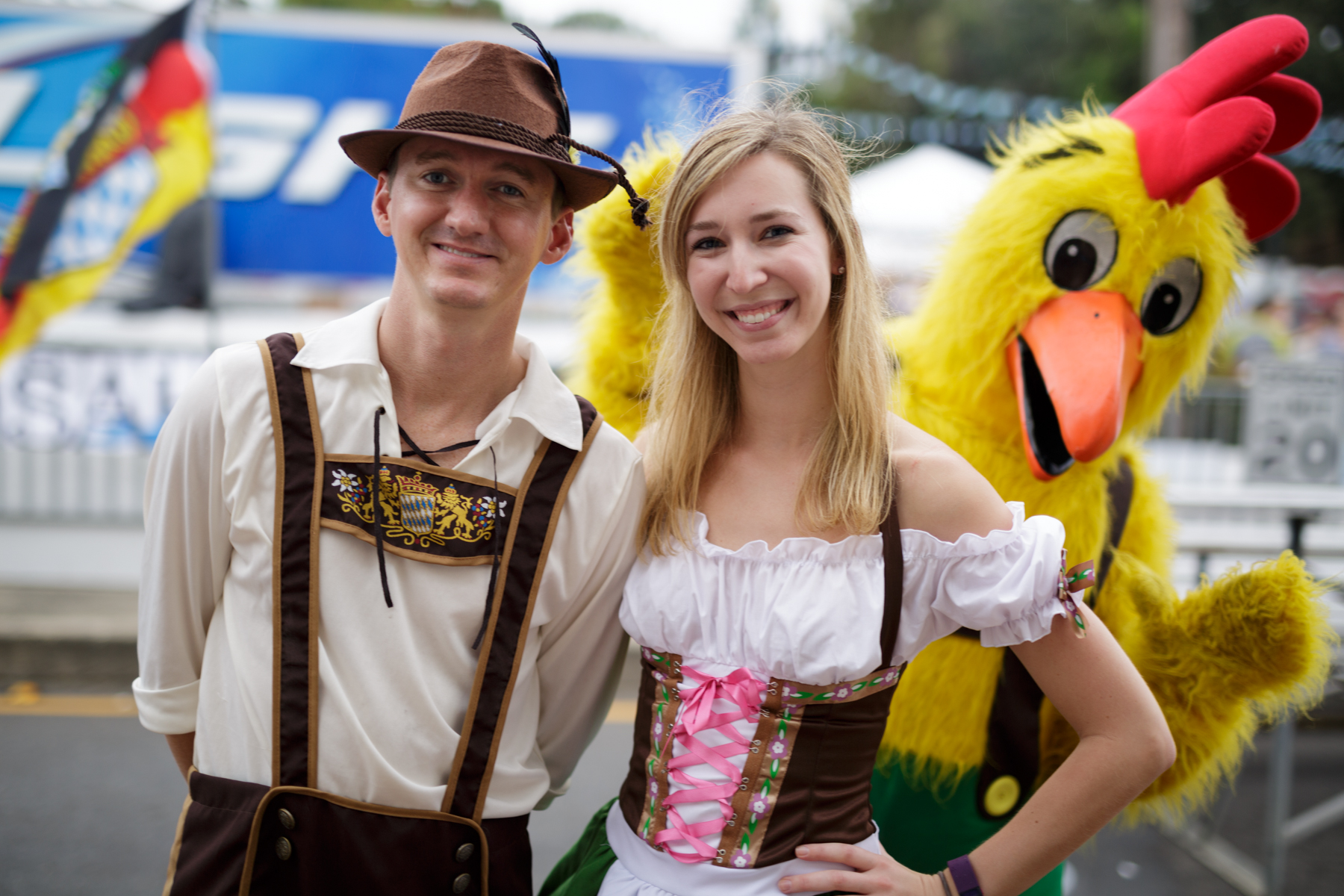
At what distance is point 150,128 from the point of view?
20.5 feet

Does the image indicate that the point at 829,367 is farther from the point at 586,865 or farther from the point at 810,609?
the point at 586,865

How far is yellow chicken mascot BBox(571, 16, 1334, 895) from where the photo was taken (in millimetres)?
2010

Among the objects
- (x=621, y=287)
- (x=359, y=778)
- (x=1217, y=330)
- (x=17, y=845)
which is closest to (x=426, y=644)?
(x=359, y=778)

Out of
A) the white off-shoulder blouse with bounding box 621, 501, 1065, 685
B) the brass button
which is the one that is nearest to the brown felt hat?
the white off-shoulder blouse with bounding box 621, 501, 1065, 685

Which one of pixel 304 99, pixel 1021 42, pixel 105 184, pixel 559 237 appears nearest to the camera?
pixel 559 237

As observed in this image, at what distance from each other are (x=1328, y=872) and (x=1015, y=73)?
26.7m

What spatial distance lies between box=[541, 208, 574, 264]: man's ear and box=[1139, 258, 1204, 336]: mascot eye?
4.10 feet

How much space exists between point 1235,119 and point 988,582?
3.53 feet

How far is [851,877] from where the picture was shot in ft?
4.92

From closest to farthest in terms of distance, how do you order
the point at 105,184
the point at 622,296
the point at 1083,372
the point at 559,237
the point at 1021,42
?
the point at 559,237, the point at 1083,372, the point at 622,296, the point at 105,184, the point at 1021,42

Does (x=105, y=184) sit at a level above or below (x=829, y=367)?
above

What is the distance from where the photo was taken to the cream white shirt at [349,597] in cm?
152

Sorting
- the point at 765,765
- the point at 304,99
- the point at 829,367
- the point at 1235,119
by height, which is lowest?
the point at 765,765

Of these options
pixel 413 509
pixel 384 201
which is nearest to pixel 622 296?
pixel 384 201
